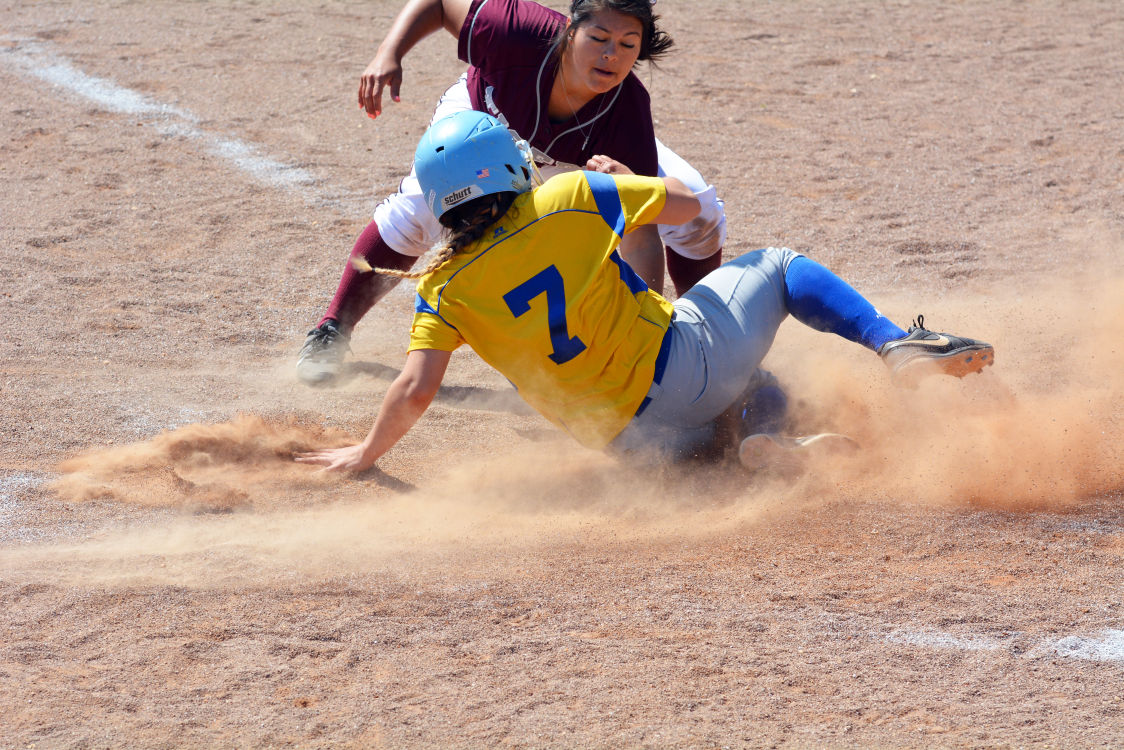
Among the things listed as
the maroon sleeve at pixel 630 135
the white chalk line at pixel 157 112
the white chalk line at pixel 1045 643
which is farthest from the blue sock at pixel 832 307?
the white chalk line at pixel 157 112

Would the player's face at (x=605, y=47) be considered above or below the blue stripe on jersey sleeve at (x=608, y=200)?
above

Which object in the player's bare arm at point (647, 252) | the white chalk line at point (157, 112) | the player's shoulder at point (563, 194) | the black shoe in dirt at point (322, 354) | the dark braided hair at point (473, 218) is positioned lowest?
the black shoe in dirt at point (322, 354)

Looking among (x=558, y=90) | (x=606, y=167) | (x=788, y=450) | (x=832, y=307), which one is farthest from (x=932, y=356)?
(x=558, y=90)

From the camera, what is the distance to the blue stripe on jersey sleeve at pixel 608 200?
120 inches

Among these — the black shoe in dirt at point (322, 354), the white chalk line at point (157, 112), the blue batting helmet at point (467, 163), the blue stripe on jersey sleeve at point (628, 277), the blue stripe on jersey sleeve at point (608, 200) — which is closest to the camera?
the blue batting helmet at point (467, 163)

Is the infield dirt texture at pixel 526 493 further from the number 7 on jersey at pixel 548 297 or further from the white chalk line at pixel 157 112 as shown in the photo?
the number 7 on jersey at pixel 548 297

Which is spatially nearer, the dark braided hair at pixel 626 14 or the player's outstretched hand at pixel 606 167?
the player's outstretched hand at pixel 606 167

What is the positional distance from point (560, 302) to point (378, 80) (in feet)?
4.48

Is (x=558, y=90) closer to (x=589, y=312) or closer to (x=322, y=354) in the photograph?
(x=589, y=312)

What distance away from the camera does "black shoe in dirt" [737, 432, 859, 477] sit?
10.9 ft

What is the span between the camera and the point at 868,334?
331 centimetres

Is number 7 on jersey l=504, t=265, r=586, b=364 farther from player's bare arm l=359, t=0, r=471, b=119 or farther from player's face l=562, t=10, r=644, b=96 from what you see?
player's bare arm l=359, t=0, r=471, b=119

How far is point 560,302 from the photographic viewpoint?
304 cm

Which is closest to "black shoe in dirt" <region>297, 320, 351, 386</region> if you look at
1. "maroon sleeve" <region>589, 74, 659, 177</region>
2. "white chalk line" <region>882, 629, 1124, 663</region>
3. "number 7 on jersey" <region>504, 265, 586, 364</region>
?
"maroon sleeve" <region>589, 74, 659, 177</region>
